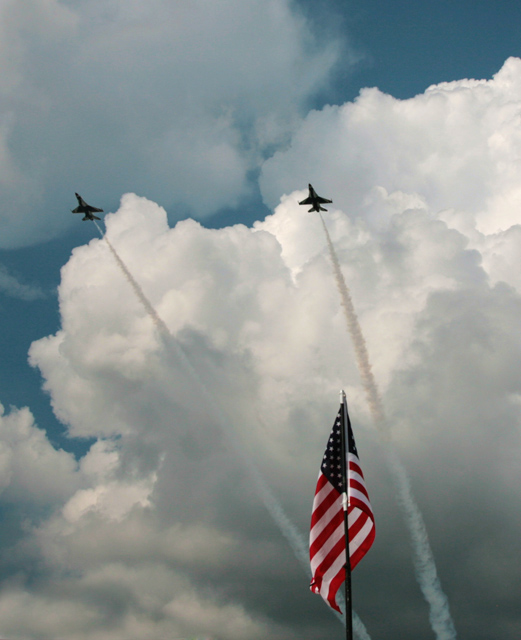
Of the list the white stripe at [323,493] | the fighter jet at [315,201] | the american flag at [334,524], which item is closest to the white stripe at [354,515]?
the american flag at [334,524]

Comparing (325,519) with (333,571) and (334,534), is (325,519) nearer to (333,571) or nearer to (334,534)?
(334,534)

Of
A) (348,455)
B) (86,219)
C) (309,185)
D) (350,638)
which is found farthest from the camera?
(86,219)

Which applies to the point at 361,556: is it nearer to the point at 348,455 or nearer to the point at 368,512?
the point at 368,512

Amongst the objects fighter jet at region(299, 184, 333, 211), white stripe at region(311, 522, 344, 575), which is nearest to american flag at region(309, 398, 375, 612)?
white stripe at region(311, 522, 344, 575)

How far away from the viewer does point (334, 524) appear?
4694 cm

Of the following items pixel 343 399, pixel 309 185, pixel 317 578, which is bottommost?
pixel 317 578

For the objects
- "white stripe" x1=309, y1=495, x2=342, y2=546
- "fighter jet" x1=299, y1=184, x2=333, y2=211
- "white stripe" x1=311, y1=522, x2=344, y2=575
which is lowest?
"white stripe" x1=311, y1=522, x2=344, y2=575

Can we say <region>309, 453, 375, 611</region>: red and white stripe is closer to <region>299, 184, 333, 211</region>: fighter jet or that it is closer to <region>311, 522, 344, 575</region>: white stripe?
<region>311, 522, 344, 575</region>: white stripe

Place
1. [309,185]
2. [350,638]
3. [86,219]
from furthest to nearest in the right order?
1. [86,219]
2. [309,185]
3. [350,638]

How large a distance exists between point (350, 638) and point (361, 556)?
246 inches

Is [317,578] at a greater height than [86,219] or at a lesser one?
lesser

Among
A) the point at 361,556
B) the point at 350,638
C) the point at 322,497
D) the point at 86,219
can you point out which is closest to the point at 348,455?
the point at 322,497

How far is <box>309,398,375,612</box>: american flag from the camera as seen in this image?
46.4 metres

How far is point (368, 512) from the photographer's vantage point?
1828 inches
